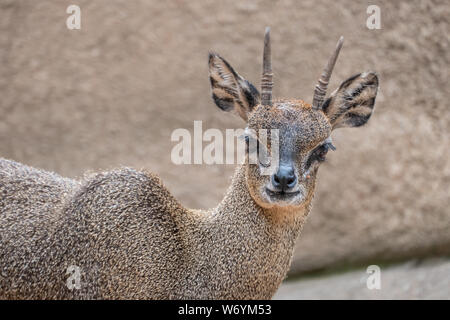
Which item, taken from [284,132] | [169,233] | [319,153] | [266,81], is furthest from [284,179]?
[169,233]

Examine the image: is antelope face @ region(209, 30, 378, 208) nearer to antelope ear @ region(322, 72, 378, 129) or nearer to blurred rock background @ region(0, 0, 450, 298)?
antelope ear @ region(322, 72, 378, 129)

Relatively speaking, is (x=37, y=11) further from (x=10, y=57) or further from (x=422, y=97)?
(x=422, y=97)

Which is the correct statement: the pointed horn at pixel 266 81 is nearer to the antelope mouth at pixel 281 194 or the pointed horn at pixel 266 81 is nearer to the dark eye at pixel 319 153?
the dark eye at pixel 319 153

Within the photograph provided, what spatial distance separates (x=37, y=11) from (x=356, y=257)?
6181 mm

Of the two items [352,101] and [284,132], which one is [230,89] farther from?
[352,101]

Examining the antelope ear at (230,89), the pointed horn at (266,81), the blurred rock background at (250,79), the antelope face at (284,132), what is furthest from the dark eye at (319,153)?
the blurred rock background at (250,79)

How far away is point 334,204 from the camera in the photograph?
10.2m

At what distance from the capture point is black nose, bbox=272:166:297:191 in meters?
5.44

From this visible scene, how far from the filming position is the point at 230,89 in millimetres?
6402

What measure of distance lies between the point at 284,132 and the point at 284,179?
1.57 feet

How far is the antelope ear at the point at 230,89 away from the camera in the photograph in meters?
6.22

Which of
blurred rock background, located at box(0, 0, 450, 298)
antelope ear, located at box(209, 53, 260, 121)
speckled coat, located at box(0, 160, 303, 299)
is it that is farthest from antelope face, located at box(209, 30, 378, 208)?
blurred rock background, located at box(0, 0, 450, 298)

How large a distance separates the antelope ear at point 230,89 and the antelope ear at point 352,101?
0.70 m

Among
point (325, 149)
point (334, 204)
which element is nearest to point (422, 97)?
point (334, 204)
